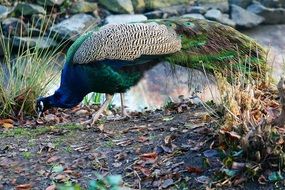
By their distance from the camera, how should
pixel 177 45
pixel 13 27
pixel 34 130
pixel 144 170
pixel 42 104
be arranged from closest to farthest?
pixel 144 170 < pixel 34 130 < pixel 177 45 < pixel 42 104 < pixel 13 27

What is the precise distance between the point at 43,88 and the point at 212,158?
2.37 metres

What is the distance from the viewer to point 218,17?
8.05 m

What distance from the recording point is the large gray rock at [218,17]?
804 cm

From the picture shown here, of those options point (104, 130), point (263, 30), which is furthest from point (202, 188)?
point (263, 30)

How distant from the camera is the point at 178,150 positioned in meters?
3.77

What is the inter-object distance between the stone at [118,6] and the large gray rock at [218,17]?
3.05 feet

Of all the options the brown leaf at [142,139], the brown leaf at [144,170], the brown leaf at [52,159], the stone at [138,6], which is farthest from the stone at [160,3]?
the brown leaf at [144,170]

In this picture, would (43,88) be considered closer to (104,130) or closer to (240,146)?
(104,130)

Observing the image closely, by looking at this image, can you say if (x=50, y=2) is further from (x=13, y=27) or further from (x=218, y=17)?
(x=218, y=17)

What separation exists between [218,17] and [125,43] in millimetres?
3421

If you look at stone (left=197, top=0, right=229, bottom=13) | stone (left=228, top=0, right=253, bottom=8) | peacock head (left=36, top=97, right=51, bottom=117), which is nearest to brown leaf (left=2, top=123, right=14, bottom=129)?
peacock head (left=36, top=97, right=51, bottom=117)

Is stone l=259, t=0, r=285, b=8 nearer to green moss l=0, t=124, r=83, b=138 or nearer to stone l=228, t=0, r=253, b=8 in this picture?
stone l=228, t=0, r=253, b=8

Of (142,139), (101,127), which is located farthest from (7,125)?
(142,139)

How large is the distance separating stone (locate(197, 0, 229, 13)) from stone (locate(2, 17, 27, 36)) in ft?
7.46
